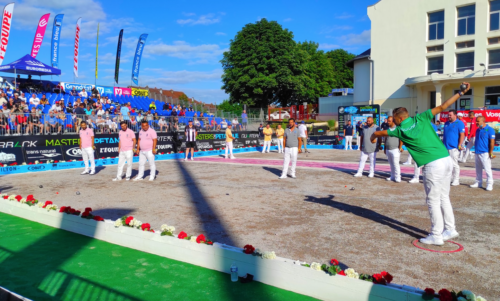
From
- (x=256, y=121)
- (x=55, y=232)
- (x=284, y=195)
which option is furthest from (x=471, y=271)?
(x=256, y=121)

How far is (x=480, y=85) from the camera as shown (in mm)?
32562

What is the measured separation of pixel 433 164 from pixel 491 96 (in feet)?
108

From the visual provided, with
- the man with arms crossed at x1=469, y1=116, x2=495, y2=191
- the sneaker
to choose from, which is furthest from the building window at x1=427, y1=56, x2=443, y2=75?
the sneaker

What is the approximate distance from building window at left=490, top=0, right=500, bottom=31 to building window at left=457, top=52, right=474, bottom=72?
8.51ft

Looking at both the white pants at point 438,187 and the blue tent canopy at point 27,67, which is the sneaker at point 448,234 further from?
the blue tent canopy at point 27,67

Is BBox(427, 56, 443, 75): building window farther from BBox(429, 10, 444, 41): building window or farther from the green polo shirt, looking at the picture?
the green polo shirt

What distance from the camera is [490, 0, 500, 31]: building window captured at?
31297 millimetres

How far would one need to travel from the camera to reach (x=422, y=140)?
5562 mm

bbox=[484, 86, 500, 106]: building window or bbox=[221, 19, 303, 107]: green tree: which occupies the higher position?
bbox=[221, 19, 303, 107]: green tree

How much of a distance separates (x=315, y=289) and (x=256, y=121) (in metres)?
27.6

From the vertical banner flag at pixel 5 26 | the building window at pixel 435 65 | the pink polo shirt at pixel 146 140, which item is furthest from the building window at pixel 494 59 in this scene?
the vertical banner flag at pixel 5 26

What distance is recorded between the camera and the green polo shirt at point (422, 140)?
554cm

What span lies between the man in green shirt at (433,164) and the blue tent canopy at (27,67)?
25.1 m

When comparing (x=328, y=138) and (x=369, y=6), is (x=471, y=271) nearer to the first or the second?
(x=328, y=138)
